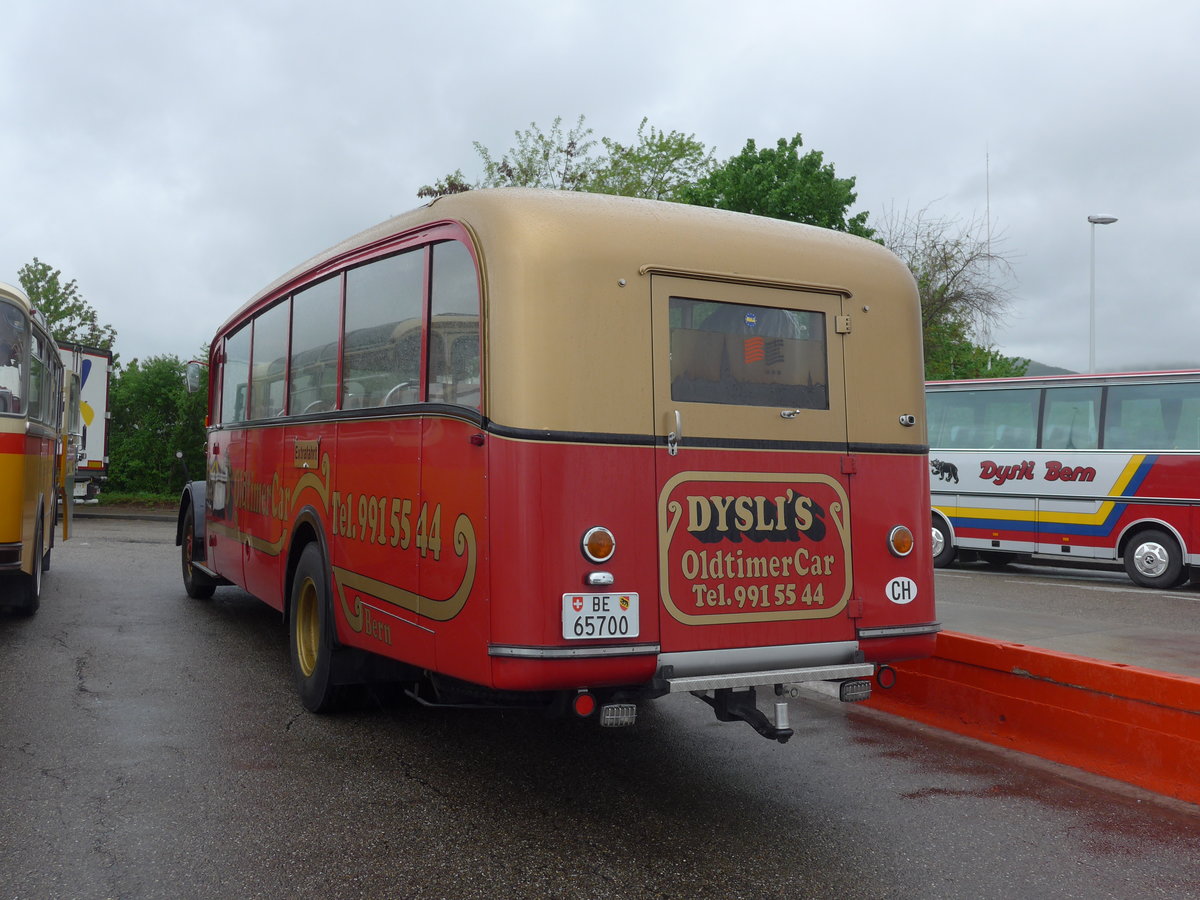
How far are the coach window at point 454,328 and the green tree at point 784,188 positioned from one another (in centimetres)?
2534

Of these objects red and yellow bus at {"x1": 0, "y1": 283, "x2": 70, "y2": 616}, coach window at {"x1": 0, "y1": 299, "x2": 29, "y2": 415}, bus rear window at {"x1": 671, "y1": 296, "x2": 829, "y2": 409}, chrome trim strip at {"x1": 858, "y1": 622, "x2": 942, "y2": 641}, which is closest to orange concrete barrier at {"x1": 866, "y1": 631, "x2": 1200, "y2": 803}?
chrome trim strip at {"x1": 858, "y1": 622, "x2": 942, "y2": 641}

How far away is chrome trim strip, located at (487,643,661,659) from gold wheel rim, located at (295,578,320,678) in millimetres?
2433

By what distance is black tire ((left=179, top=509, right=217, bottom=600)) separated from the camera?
35.4 ft

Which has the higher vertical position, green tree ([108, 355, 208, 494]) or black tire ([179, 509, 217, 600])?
green tree ([108, 355, 208, 494])

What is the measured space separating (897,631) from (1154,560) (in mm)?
10890

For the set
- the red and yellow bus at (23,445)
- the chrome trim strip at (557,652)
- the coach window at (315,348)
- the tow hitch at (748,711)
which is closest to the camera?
the chrome trim strip at (557,652)

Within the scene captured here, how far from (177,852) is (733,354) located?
3085 mm

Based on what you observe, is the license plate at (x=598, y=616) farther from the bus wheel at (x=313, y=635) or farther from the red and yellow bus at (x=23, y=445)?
the red and yellow bus at (x=23, y=445)

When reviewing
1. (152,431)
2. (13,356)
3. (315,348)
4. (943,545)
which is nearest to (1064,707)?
(315,348)

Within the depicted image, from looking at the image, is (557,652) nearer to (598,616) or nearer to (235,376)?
(598,616)

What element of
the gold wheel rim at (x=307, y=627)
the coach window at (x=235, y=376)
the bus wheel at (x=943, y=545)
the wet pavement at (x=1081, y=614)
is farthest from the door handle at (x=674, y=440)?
the bus wheel at (x=943, y=545)

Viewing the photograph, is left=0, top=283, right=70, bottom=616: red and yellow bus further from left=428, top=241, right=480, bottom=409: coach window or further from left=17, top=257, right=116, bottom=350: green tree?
left=17, top=257, right=116, bottom=350: green tree

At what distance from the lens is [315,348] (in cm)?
677

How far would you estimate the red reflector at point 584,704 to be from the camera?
14.6 ft
